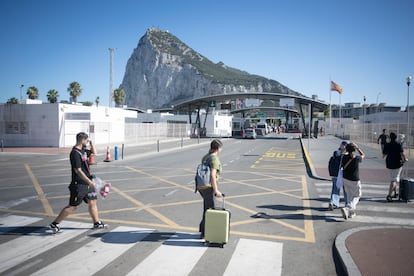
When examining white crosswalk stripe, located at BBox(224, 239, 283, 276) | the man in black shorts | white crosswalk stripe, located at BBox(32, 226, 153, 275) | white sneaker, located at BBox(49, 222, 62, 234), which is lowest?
white crosswalk stripe, located at BBox(224, 239, 283, 276)

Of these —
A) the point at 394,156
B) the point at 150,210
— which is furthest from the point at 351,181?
the point at 150,210

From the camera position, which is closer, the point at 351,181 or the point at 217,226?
the point at 217,226

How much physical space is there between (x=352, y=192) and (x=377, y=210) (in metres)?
1.35

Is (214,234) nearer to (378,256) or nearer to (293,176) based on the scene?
(378,256)

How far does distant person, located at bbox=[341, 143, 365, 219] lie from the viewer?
279 inches

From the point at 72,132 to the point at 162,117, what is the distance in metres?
33.1

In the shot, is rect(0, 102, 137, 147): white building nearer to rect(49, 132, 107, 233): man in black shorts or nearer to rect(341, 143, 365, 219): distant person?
rect(49, 132, 107, 233): man in black shorts

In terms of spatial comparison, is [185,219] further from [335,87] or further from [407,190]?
[335,87]

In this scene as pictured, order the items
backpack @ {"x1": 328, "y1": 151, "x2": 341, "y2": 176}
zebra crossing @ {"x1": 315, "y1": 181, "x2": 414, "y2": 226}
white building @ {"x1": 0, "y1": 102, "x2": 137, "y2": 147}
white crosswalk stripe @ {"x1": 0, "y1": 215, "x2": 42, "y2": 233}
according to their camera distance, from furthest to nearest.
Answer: white building @ {"x1": 0, "y1": 102, "x2": 137, "y2": 147}
backpack @ {"x1": 328, "y1": 151, "x2": 341, "y2": 176}
zebra crossing @ {"x1": 315, "y1": 181, "x2": 414, "y2": 226}
white crosswalk stripe @ {"x1": 0, "y1": 215, "x2": 42, "y2": 233}

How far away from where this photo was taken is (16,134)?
31.0 metres

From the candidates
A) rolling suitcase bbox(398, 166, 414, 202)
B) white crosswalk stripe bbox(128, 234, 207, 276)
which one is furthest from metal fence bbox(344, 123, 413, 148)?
white crosswalk stripe bbox(128, 234, 207, 276)

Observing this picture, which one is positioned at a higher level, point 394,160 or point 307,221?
point 394,160

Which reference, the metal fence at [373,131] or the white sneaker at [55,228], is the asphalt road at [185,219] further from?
the metal fence at [373,131]

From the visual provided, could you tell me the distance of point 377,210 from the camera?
7.93 m
